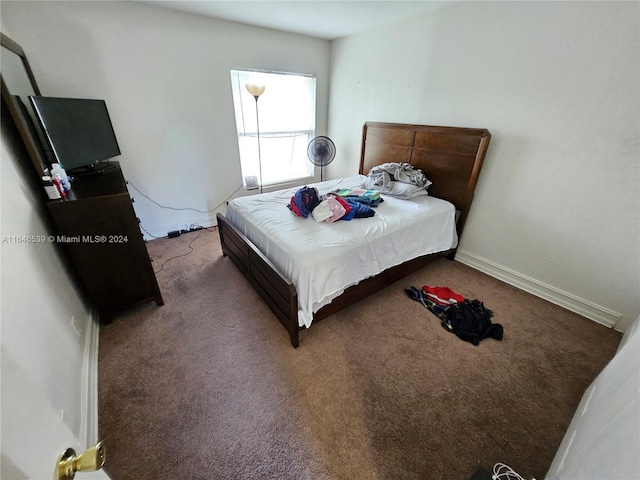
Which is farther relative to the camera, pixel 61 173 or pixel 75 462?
pixel 61 173

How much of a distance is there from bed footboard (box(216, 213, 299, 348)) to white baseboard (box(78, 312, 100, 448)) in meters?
1.06

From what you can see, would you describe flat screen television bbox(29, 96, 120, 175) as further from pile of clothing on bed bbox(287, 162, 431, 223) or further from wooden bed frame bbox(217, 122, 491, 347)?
pile of clothing on bed bbox(287, 162, 431, 223)

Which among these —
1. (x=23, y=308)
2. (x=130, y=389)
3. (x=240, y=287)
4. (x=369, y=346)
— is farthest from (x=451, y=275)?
(x=23, y=308)

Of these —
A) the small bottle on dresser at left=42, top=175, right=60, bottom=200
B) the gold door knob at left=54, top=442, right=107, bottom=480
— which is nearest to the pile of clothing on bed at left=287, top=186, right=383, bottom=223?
the small bottle on dresser at left=42, top=175, right=60, bottom=200

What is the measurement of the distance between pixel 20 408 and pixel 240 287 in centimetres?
196

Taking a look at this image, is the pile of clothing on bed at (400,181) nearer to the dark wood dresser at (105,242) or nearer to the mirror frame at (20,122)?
the dark wood dresser at (105,242)

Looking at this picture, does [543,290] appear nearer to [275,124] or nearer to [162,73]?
[275,124]

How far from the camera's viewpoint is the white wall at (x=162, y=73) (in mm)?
2168

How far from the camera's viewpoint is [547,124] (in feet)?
6.63

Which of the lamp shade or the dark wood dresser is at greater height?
the lamp shade

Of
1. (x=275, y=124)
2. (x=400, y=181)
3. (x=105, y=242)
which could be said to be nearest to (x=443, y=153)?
(x=400, y=181)

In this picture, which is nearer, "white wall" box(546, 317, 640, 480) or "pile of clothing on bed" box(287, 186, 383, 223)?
"white wall" box(546, 317, 640, 480)

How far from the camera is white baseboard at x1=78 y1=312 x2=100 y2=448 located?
4.00 ft

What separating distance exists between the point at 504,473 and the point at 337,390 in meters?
0.83
